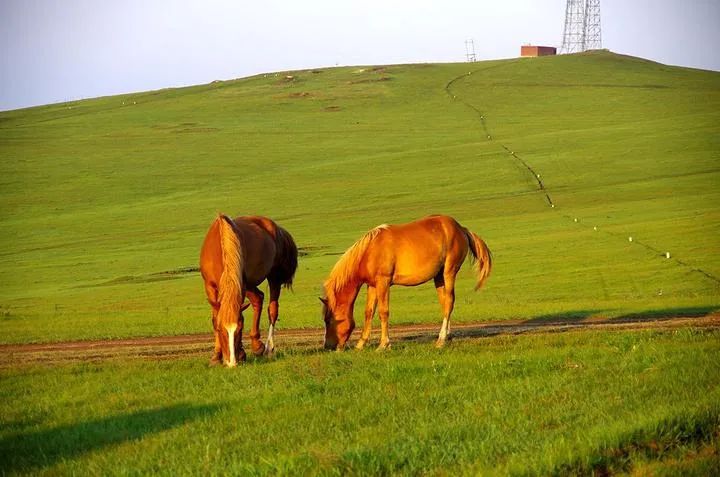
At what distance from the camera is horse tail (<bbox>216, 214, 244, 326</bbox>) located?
1220 centimetres

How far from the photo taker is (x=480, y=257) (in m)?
15.1

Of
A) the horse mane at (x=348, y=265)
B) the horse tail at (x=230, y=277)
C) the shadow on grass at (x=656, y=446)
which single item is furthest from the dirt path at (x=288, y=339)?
the shadow on grass at (x=656, y=446)

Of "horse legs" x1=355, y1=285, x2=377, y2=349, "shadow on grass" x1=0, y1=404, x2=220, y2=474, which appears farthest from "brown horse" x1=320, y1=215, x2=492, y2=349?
"shadow on grass" x1=0, y1=404, x2=220, y2=474

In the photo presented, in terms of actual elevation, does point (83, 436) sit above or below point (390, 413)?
above

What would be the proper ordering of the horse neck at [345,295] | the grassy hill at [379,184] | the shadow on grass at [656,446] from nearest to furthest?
the shadow on grass at [656,446]
the horse neck at [345,295]
the grassy hill at [379,184]

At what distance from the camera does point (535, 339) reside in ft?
45.2

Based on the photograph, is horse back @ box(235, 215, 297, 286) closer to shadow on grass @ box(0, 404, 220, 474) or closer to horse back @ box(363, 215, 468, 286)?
horse back @ box(363, 215, 468, 286)

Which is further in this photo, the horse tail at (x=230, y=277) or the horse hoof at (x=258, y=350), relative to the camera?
the horse hoof at (x=258, y=350)

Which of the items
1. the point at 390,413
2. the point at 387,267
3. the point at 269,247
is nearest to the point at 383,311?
the point at 387,267

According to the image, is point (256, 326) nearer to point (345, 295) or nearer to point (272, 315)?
point (272, 315)

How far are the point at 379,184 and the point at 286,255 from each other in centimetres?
3926

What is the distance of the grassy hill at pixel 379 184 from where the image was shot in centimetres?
2708

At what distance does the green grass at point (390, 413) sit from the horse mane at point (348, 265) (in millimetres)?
1755

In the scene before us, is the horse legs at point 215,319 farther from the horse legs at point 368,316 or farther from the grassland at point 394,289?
the horse legs at point 368,316
